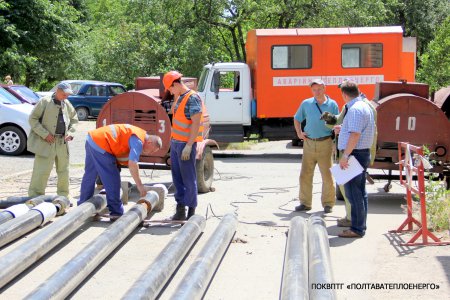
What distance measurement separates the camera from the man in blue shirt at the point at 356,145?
8.17 meters

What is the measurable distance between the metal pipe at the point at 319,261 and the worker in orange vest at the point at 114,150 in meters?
2.06

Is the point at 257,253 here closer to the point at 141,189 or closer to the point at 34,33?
the point at 141,189

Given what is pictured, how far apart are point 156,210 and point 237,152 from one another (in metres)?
9.64

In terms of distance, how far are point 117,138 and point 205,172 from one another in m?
3.60

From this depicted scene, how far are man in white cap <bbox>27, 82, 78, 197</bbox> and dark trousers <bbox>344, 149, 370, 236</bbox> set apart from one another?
164 inches

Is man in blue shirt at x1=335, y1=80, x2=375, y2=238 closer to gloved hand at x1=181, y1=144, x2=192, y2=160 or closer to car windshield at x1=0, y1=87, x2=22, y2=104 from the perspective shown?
gloved hand at x1=181, y1=144, x2=192, y2=160

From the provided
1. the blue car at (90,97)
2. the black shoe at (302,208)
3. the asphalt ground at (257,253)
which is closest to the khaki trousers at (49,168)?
the asphalt ground at (257,253)

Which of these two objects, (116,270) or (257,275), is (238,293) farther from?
(116,270)

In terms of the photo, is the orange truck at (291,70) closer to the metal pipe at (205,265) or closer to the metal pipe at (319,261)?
the metal pipe at (205,265)

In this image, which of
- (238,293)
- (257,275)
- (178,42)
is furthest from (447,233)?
(178,42)

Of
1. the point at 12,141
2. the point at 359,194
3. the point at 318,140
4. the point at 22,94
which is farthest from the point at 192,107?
the point at 22,94

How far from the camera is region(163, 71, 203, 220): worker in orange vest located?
8891 mm

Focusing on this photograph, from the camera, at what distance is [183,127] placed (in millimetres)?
8938

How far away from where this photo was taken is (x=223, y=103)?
18141mm
